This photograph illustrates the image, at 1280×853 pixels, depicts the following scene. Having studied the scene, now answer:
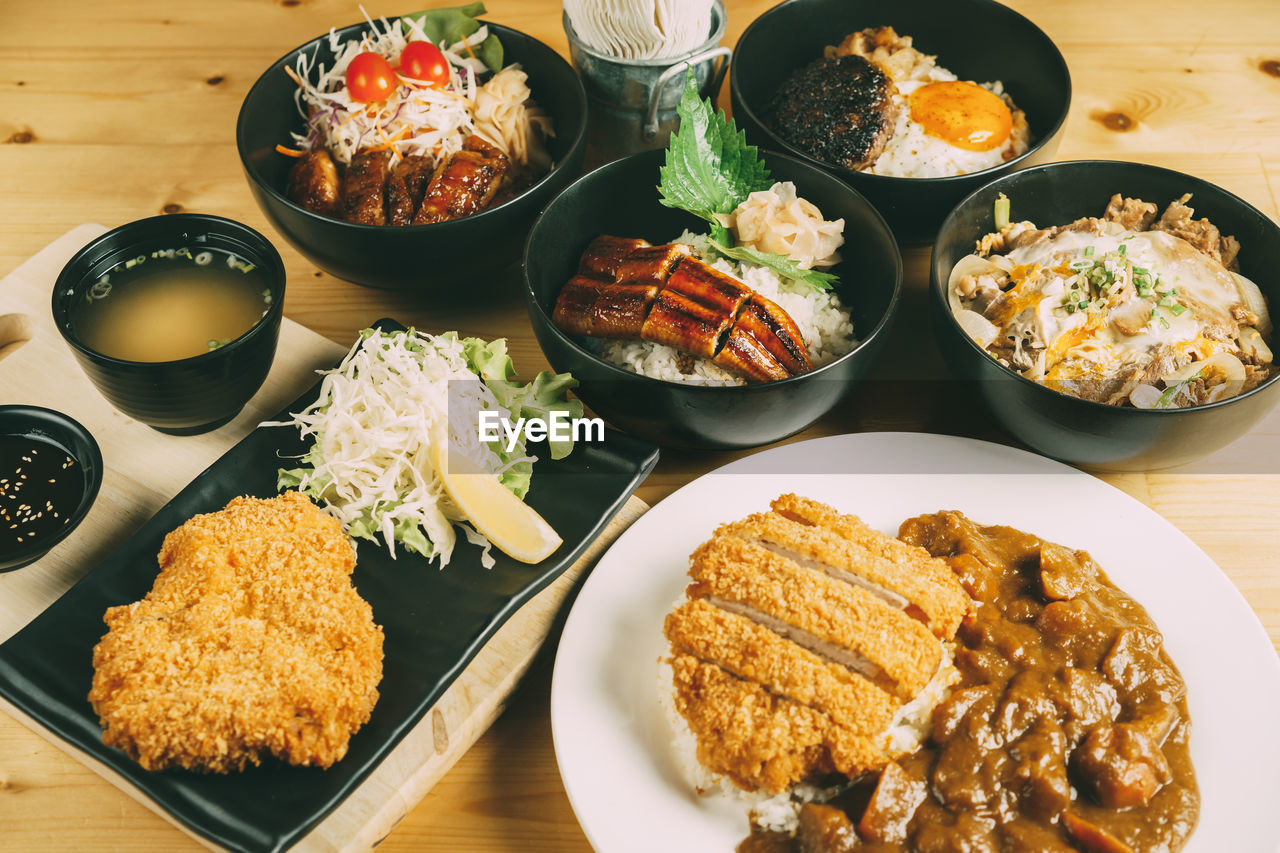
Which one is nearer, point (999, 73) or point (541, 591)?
point (541, 591)

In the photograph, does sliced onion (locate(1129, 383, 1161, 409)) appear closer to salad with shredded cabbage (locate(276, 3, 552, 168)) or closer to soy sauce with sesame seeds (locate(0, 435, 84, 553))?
salad with shredded cabbage (locate(276, 3, 552, 168))

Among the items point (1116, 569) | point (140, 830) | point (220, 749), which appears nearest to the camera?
point (220, 749)

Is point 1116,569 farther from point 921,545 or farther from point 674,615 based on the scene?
point 674,615

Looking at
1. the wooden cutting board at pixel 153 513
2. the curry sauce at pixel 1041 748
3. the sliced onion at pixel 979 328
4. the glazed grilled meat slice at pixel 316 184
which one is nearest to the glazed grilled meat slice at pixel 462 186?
the glazed grilled meat slice at pixel 316 184

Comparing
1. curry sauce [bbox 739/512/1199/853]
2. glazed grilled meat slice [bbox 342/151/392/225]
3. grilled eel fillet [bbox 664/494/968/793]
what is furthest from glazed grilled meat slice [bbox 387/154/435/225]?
curry sauce [bbox 739/512/1199/853]

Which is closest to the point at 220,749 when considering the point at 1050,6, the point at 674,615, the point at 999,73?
the point at 674,615

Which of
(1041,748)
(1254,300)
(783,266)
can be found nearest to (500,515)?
(783,266)

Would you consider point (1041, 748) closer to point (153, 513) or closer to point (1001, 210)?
point (1001, 210)
